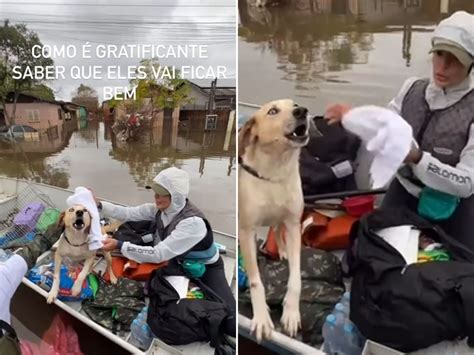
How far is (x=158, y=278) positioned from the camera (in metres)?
1.68

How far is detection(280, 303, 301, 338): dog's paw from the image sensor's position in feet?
5.29

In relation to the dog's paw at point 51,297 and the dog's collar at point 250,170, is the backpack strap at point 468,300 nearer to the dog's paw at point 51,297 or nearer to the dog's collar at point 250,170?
the dog's collar at point 250,170

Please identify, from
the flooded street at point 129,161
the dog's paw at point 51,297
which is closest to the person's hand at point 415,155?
the flooded street at point 129,161

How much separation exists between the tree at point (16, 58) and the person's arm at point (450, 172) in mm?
955

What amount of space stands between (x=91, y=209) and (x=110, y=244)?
0.11 metres

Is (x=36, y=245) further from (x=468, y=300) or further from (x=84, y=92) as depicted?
(x=468, y=300)

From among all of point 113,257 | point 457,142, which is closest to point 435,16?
point 457,142

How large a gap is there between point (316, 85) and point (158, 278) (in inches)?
25.2

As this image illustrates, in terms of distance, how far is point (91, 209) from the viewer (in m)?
1.71

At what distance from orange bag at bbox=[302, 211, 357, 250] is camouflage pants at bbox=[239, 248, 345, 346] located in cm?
3

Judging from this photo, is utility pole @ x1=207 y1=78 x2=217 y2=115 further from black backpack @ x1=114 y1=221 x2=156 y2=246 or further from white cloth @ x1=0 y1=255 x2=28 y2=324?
white cloth @ x1=0 y1=255 x2=28 y2=324

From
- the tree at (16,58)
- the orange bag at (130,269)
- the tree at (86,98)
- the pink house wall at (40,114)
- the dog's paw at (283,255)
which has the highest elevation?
the tree at (16,58)

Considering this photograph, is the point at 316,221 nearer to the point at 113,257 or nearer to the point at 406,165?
the point at 406,165

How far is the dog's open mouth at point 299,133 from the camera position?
155 cm
